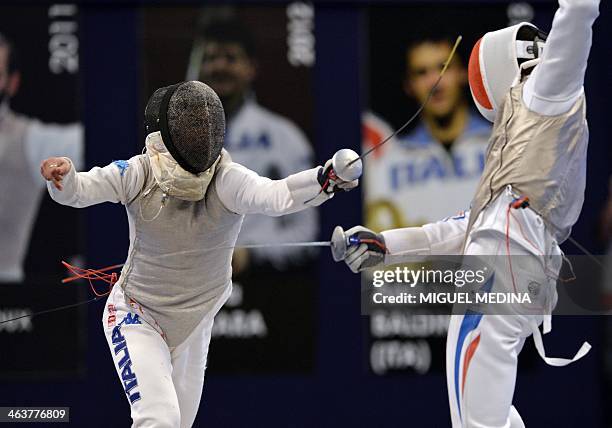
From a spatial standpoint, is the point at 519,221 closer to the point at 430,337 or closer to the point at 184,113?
the point at 184,113

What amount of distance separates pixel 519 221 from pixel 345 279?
6.26ft

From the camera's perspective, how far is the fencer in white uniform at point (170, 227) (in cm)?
287

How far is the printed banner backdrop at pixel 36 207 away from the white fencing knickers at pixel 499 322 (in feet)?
7.11

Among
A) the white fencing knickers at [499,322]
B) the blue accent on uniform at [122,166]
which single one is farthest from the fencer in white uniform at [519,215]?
the blue accent on uniform at [122,166]

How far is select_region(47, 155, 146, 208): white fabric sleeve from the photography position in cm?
289

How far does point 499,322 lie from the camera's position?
2.90 metres

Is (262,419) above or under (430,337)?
under

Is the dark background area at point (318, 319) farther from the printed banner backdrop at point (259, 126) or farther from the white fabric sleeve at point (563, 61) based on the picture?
the white fabric sleeve at point (563, 61)

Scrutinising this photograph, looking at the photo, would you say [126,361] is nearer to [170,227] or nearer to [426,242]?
[170,227]

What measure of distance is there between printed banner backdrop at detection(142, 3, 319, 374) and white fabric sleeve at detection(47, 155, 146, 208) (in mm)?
1632

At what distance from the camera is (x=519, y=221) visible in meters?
2.94

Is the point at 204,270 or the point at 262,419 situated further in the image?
the point at 262,419

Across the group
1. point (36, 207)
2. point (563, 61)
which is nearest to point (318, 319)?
point (36, 207)

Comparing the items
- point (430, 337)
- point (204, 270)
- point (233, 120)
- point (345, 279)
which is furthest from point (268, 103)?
point (204, 270)
